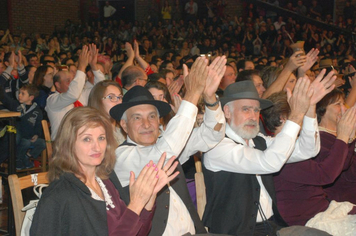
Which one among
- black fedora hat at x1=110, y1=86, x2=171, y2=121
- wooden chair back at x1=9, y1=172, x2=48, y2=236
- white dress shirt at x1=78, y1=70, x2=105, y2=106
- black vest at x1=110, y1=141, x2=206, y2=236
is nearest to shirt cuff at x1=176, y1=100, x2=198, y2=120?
black fedora hat at x1=110, y1=86, x2=171, y2=121

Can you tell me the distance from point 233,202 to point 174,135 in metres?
0.57

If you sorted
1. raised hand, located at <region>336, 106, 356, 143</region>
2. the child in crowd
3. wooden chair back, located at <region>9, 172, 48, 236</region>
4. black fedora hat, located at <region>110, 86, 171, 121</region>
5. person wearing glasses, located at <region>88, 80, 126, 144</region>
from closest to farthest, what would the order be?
wooden chair back, located at <region>9, 172, 48, 236</region>, black fedora hat, located at <region>110, 86, 171, 121</region>, raised hand, located at <region>336, 106, 356, 143</region>, person wearing glasses, located at <region>88, 80, 126, 144</region>, the child in crowd

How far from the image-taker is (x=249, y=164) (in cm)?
258

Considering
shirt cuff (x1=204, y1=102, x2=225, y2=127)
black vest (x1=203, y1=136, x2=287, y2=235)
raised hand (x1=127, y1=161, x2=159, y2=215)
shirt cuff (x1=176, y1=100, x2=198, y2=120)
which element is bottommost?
black vest (x1=203, y1=136, x2=287, y2=235)

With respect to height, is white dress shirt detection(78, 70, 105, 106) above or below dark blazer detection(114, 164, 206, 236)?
above

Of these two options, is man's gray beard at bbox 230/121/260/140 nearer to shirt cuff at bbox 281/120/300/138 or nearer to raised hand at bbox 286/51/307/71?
shirt cuff at bbox 281/120/300/138

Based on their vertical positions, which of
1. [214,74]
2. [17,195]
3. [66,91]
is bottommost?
[17,195]

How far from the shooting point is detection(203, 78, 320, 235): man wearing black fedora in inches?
99.7

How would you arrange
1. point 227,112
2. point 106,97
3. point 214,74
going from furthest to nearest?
point 106,97 < point 227,112 < point 214,74

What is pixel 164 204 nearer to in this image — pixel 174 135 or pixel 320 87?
pixel 174 135

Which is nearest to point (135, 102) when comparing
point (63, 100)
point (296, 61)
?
point (296, 61)

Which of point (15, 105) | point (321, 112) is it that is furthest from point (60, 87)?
point (321, 112)

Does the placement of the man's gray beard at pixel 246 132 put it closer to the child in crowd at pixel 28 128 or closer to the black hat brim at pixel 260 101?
the black hat brim at pixel 260 101

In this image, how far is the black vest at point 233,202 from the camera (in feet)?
8.57
